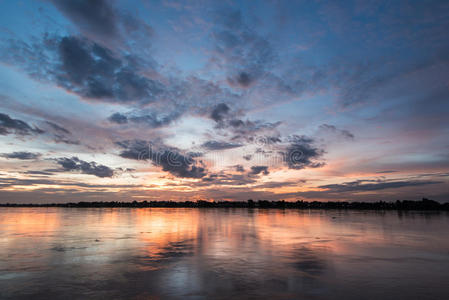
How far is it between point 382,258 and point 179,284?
16099 millimetres

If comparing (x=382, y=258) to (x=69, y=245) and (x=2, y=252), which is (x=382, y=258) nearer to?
(x=69, y=245)

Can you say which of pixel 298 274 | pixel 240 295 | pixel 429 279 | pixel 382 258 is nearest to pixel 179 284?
pixel 240 295

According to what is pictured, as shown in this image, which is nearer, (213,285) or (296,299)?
(296,299)

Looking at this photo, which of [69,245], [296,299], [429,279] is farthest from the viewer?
[69,245]

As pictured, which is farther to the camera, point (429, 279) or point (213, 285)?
point (429, 279)

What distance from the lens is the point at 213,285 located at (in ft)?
46.2

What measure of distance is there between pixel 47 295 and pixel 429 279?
1922 cm

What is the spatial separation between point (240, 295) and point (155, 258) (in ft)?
32.9

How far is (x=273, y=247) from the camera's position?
26.6 metres

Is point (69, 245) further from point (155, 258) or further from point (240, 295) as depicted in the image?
point (240, 295)

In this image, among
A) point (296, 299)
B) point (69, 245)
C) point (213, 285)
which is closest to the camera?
point (296, 299)

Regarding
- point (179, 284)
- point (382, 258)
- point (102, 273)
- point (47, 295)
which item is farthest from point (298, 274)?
point (47, 295)

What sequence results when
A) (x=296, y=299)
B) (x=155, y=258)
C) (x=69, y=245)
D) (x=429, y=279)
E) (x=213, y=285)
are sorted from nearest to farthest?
1. (x=296, y=299)
2. (x=213, y=285)
3. (x=429, y=279)
4. (x=155, y=258)
5. (x=69, y=245)

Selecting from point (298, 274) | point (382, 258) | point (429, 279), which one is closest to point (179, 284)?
point (298, 274)
